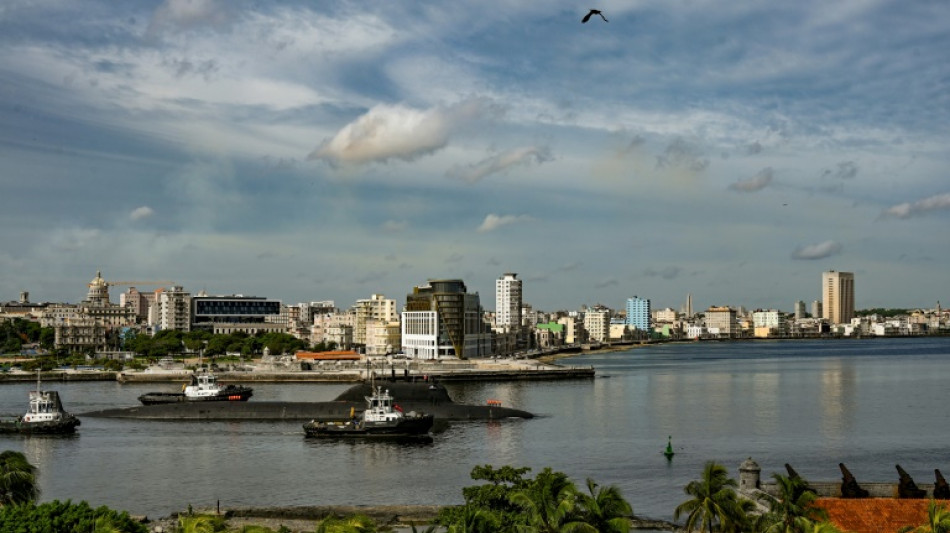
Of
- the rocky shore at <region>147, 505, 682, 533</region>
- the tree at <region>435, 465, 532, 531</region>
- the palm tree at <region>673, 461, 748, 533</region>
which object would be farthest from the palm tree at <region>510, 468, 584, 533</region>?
the rocky shore at <region>147, 505, 682, 533</region>

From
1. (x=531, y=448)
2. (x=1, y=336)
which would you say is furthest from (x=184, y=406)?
(x=1, y=336)

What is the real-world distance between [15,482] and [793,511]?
21.0 metres

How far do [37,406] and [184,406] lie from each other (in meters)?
11.9

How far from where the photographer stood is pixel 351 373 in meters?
123

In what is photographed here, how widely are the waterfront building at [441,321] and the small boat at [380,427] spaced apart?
91894 millimetres

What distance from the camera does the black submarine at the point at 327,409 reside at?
70.7 metres

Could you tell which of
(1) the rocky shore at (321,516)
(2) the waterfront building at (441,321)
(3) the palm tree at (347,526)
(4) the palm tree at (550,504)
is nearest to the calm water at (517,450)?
(1) the rocky shore at (321,516)

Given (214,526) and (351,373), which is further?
(351,373)

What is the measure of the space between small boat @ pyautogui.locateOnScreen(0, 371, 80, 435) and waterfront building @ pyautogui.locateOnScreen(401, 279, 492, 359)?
3563 inches

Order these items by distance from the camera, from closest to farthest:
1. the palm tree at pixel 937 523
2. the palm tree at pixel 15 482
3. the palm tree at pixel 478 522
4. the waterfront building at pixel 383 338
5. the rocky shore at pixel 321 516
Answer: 1. the palm tree at pixel 937 523
2. the palm tree at pixel 478 522
3. the palm tree at pixel 15 482
4. the rocky shore at pixel 321 516
5. the waterfront building at pixel 383 338

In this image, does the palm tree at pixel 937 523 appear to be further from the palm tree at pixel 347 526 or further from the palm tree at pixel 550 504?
the palm tree at pixel 347 526

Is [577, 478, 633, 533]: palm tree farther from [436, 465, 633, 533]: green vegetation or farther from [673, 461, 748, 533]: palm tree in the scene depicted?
[673, 461, 748, 533]: palm tree

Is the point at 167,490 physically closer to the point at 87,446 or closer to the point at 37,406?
the point at 87,446

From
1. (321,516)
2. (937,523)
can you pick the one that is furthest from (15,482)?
(937,523)
